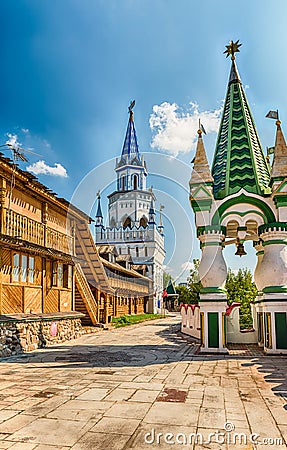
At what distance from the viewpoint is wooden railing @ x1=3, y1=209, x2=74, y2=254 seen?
12.8 m

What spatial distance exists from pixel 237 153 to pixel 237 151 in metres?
0.09

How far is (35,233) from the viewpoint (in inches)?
576

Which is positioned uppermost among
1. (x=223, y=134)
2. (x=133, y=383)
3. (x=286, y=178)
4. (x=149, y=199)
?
(x=149, y=199)

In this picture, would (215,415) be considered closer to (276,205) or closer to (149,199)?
(276,205)

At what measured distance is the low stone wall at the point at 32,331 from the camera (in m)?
11.8

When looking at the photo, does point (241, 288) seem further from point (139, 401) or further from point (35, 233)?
point (139, 401)

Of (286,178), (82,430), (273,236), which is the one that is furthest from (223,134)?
(82,430)

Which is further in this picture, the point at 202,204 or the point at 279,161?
the point at 202,204

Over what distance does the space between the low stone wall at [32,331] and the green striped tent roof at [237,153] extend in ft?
23.4

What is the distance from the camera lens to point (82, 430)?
16.2 ft

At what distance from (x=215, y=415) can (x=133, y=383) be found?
2.42m

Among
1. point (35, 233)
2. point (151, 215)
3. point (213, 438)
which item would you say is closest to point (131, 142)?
point (151, 215)

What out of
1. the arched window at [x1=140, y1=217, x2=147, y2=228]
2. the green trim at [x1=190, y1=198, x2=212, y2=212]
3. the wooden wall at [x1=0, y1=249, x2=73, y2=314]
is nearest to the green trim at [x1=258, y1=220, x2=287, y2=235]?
the green trim at [x1=190, y1=198, x2=212, y2=212]

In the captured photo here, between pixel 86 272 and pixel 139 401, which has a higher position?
pixel 86 272
